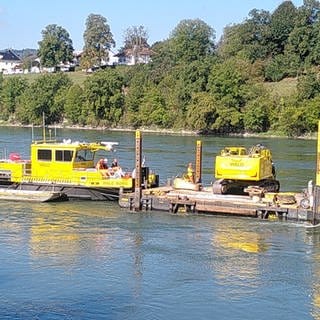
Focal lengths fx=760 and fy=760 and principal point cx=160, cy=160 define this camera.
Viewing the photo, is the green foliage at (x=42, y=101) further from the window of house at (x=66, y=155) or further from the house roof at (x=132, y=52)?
the window of house at (x=66, y=155)

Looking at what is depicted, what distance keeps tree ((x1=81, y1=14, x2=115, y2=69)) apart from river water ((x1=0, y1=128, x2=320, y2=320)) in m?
133

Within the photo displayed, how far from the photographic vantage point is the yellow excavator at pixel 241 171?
3431 centimetres

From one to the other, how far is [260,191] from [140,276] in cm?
1131

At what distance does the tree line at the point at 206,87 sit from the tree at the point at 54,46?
12.3 m

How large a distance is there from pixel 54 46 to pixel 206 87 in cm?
5944

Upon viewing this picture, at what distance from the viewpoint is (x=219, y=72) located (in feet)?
391

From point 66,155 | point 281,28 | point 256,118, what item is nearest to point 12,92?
point 281,28

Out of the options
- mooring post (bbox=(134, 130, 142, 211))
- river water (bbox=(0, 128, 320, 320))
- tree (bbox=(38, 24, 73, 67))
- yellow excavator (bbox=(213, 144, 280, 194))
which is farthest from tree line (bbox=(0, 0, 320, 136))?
river water (bbox=(0, 128, 320, 320))

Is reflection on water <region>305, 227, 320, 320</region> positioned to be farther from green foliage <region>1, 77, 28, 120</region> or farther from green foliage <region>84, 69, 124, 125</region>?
green foliage <region>1, 77, 28, 120</region>

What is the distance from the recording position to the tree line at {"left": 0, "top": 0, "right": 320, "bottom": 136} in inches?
4417

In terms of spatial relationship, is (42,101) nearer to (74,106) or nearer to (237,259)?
(74,106)

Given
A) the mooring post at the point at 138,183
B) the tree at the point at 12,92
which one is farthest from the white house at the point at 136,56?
the mooring post at the point at 138,183

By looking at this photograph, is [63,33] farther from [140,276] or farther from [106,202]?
[140,276]

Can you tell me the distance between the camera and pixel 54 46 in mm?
169375
